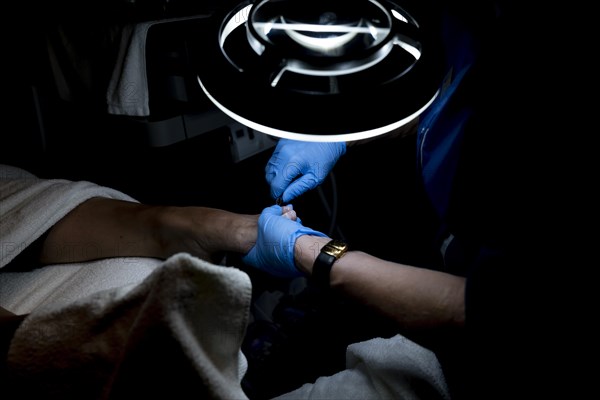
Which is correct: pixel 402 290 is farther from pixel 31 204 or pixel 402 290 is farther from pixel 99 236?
pixel 31 204

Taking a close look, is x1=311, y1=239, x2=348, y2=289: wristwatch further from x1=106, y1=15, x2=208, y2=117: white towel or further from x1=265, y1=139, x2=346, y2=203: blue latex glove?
x1=106, y1=15, x2=208, y2=117: white towel

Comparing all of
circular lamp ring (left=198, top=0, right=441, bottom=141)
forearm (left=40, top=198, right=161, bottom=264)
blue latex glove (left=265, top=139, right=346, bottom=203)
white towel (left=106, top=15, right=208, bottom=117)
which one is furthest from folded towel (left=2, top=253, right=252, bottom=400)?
white towel (left=106, top=15, right=208, bottom=117)

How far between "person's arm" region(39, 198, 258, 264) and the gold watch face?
239 millimetres

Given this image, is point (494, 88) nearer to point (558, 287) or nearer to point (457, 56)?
point (457, 56)

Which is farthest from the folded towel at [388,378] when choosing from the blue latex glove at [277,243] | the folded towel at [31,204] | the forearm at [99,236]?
the folded towel at [31,204]

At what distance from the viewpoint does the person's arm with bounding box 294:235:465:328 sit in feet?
1.82

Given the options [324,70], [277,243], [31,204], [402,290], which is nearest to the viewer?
[324,70]

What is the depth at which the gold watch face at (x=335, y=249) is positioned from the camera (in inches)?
26.2

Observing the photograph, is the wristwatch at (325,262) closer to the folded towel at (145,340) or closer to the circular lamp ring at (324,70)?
the folded towel at (145,340)

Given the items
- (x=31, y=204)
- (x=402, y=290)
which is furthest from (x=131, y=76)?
(x=402, y=290)

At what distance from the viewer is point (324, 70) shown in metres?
0.38

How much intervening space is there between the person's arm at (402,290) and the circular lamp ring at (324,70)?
299 mm

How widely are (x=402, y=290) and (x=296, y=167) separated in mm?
443

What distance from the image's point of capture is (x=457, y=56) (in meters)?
0.79
